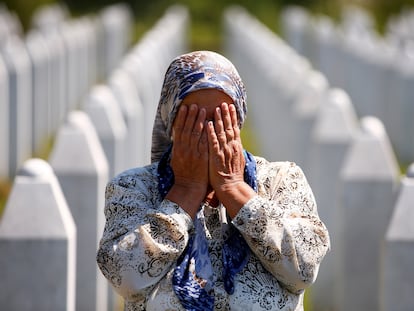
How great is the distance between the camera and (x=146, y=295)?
151 inches

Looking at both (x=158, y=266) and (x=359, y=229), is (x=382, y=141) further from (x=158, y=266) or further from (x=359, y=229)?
(x=158, y=266)

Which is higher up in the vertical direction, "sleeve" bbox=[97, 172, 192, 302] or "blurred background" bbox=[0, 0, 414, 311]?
"sleeve" bbox=[97, 172, 192, 302]

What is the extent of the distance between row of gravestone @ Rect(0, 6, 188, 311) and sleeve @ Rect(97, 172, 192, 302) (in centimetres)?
135

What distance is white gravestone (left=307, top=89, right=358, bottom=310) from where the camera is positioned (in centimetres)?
762

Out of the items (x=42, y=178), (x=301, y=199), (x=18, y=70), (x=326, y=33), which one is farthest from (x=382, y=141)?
(x=326, y=33)

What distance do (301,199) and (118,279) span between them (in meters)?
0.69

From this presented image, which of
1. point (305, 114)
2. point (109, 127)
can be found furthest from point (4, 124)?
point (109, 127)

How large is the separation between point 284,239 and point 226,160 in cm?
33

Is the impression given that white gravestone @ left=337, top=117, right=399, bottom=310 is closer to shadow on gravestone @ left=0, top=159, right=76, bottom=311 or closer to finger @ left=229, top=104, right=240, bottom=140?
shadow on gravestone @ left=0, top=159, right=76, bottom=311

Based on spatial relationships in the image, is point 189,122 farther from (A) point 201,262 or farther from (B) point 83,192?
(B) point 83,192

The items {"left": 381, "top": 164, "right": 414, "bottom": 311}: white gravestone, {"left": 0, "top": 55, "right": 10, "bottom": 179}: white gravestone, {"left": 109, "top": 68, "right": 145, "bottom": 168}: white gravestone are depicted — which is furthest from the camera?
{"left": 0, "top": 55, "right": 10, "bottom": 179}: white gravestone

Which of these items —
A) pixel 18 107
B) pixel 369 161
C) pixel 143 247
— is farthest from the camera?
pixel 18 107

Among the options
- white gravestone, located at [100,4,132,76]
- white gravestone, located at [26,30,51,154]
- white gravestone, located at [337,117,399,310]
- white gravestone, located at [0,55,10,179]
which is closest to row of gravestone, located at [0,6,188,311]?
white gravestone, located at [337,117,399,310]

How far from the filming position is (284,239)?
3830 millimetres
